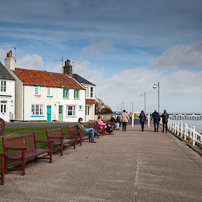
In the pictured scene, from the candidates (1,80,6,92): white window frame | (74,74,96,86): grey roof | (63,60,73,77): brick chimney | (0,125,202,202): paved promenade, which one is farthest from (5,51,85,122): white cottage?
(0,125,202,202): paved promenade

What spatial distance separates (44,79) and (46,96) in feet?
9.70

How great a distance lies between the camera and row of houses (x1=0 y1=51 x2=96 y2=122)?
37.4 metres

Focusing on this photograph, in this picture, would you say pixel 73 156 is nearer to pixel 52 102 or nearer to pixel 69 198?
pixel 69 198

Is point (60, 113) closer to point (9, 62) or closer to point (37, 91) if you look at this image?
point (37, 91)

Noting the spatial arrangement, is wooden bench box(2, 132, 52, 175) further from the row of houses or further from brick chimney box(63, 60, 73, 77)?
brick chimney box(63, 60, 73, 77)

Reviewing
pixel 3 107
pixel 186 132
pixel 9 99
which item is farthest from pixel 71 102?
pixel 186 132

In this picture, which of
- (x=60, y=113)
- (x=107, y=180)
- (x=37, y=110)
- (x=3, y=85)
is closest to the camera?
(x=107, y=180)

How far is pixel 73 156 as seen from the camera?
9945 mm

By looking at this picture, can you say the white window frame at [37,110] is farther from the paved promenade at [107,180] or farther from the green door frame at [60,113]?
the paved promenade at [107,180]

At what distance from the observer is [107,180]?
652 centimetres

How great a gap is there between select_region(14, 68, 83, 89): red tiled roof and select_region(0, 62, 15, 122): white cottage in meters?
2.00

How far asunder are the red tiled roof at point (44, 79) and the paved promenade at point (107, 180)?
3225 cm

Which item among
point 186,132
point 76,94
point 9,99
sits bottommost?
point 186,132

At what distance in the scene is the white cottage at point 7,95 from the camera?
3635cm
